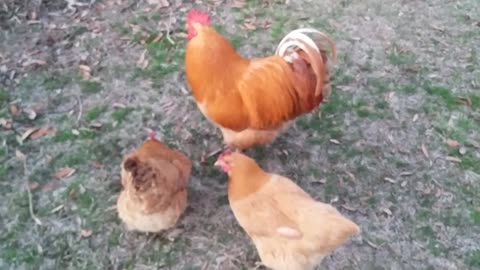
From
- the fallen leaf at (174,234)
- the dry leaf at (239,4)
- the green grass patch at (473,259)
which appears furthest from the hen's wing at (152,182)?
the dry leaf at (239,4)

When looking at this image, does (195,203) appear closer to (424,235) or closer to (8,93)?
(424,235)

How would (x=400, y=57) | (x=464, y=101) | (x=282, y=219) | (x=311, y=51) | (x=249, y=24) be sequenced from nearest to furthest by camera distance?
(x=282, y=219)
(x=311, y=51)
(x=464, y=101)
(x=400, y=57)
(x=249, y=24)

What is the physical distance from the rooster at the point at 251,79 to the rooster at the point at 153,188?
0.44 m

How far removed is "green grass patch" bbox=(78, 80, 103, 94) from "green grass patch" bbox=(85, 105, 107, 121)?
0.67ft

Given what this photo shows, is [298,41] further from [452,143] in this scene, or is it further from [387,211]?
[452,143]

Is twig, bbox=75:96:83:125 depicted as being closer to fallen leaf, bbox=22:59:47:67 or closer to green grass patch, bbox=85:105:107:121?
green grass patch, bbox=85:105:107:121

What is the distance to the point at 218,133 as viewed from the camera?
4.84m

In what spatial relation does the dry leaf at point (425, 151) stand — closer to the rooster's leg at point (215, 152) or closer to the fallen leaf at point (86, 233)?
the rooster's leg at point (215, 152)

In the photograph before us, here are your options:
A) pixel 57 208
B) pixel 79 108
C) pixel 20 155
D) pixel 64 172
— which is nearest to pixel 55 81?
pixel 79 108

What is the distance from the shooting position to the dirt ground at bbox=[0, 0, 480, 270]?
4.14m

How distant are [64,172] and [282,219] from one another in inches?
69.5

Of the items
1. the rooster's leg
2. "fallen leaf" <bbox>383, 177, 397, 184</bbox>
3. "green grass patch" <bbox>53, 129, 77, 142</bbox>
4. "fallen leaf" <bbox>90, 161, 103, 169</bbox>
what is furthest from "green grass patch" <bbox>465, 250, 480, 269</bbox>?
"green grass patch" <bbox>53, 129, 77, 142</bbox>

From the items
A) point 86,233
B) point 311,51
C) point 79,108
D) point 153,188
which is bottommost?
point 86,233

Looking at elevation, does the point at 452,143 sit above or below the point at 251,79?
below
